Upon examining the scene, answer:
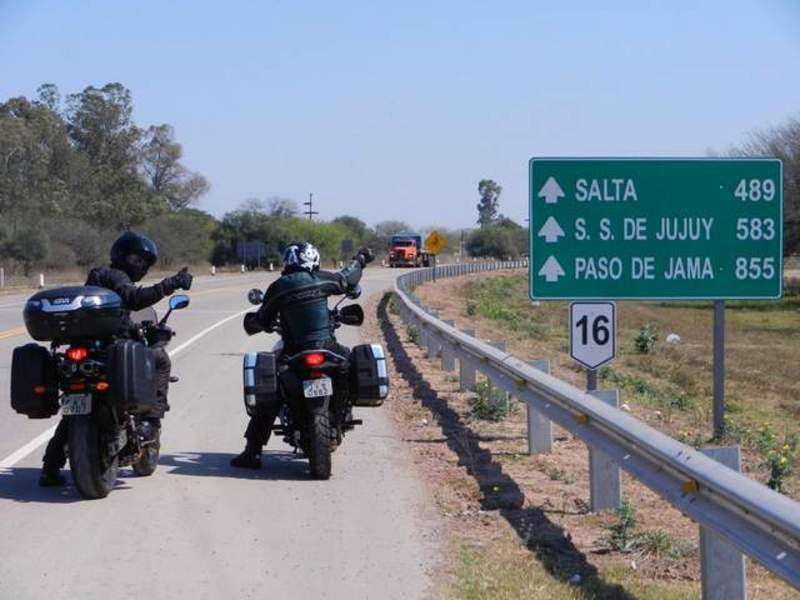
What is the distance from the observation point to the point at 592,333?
10.8m

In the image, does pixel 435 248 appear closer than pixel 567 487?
No

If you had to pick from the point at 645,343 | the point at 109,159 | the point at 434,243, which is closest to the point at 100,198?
the point at 109,159

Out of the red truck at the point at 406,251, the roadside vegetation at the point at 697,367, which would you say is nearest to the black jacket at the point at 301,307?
the roadside vegetation at the point at 697,367

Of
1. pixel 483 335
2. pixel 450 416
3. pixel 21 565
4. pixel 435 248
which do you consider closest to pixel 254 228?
pixel 435 248

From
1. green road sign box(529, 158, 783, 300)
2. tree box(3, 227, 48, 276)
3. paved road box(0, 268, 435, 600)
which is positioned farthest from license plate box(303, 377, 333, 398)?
tree box(3, 227, 48, 276)

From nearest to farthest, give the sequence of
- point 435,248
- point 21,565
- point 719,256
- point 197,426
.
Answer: point 21,565, point 719,256, point 197,426, point 435,248

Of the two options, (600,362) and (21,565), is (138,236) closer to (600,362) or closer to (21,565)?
(21,565)

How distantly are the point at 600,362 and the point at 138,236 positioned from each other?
3.97 meters

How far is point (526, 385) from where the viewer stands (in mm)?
10133

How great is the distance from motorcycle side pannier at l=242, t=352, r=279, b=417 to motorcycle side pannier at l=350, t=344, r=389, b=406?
62 centimetres

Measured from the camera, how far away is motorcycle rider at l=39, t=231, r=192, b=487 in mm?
8945

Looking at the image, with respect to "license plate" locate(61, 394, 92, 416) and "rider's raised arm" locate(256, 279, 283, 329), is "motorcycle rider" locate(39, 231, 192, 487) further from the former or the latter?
"rider's raised arm" locate(256, 279, 283, 329)

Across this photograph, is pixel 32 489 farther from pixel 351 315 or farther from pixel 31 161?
pixel 31 161

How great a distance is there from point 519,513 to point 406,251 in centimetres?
8218
